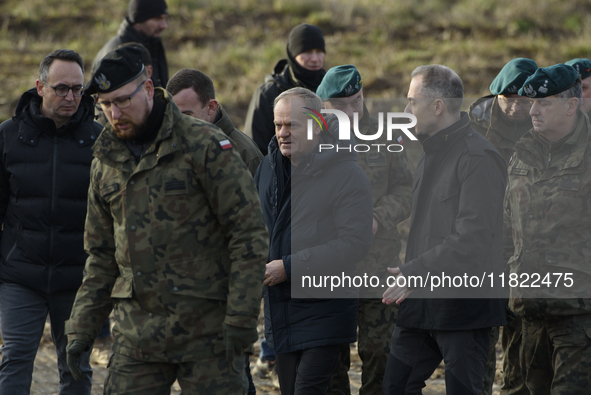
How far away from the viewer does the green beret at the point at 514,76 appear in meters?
4.71

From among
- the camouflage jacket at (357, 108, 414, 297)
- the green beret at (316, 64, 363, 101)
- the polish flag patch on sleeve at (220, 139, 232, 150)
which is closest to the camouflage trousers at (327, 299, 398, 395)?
the camouflage jacket at (357, 108, 414, 297)

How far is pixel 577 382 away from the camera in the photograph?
374 cm

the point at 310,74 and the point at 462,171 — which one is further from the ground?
the point at 310,74

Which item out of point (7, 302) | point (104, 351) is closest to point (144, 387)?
point (7, 302)

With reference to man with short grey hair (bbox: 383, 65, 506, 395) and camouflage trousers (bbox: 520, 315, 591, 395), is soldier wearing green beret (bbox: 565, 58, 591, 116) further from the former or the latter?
camouflage trousers (bbox: 520, 315, 591, 395)

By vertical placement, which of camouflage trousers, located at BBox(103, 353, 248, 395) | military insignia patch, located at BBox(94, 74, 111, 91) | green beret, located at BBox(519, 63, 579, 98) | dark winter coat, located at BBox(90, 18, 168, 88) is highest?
dark winter coat, located at BBox(90, 18, 168, 88)

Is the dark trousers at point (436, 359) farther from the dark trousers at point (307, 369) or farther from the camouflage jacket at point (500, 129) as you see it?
the camouflage jacket at point (500, 129)

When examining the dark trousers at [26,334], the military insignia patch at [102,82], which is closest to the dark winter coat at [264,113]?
the dark trousers at [26,334]

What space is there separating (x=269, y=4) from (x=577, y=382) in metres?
14.8

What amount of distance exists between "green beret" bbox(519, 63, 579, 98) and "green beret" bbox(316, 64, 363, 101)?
3.57 feet

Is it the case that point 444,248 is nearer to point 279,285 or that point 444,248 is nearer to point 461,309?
point 461,309

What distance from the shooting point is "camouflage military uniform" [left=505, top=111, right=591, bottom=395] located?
376cm

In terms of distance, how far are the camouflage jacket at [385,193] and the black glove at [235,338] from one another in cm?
163

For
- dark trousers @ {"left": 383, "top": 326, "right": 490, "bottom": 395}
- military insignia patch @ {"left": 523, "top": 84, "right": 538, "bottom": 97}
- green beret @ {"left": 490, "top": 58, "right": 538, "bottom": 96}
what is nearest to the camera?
dark trousers @ {"left": 383, "top": 326, "right": 490, "bottom": 395}
